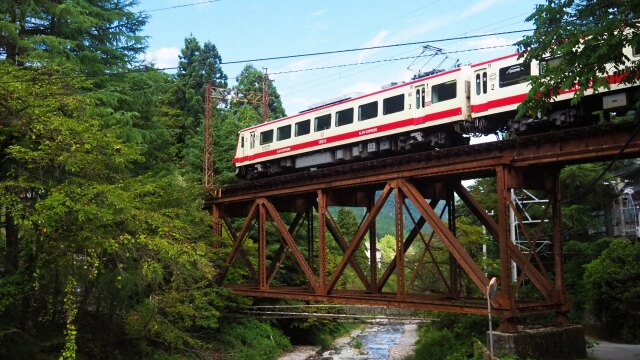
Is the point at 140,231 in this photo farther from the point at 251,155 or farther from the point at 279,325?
the point at 279,325

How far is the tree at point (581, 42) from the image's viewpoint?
377 inches

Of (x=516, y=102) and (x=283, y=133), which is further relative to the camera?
(x=283, y=133)

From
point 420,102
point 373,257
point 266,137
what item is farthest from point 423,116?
point 266,137

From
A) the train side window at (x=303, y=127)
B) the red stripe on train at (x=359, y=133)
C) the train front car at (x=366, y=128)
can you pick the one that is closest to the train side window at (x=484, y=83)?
the train front car at (x=366, y=128)

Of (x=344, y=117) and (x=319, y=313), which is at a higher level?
(x=344, y=117)

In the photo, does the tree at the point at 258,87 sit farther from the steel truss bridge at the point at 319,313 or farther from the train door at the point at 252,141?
the train door at the point at 252,141

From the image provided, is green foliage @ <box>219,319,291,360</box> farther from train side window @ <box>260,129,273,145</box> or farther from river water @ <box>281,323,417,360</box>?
train side window @ <box>260,129,273,145</box>

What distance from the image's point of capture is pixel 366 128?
20.9 m

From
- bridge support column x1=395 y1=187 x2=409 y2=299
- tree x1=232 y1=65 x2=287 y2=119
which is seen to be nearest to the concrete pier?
bridge support column x1=395 y1=187 x2=409 y2=299

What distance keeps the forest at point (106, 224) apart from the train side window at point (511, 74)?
4.16 metres

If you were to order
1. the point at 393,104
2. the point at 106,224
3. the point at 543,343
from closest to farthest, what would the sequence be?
the point at 106,224
the point at 543,343
the point at 393,104

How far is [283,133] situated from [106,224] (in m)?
12.9

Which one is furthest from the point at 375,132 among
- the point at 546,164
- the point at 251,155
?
the point at 251,155

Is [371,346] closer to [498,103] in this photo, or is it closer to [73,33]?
[498,103]
